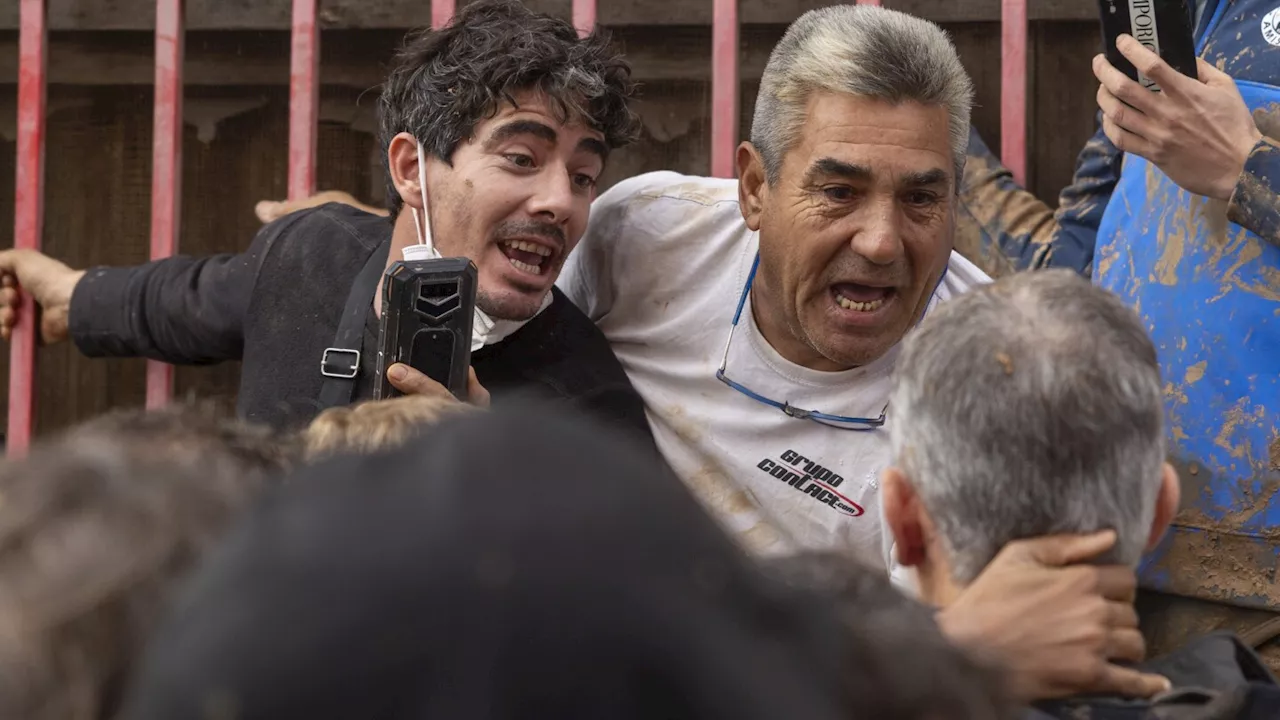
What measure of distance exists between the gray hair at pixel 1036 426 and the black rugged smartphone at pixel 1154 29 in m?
0.80

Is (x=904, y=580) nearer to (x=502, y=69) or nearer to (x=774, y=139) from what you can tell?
(x=774, y=139)

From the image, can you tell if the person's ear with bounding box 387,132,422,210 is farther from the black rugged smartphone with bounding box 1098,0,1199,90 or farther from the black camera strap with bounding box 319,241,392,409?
the black rugged smartphone with bounding box 1098,0,1199,90

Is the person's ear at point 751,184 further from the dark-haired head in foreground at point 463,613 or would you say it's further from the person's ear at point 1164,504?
the dark-haired head in foreground at point 463,613

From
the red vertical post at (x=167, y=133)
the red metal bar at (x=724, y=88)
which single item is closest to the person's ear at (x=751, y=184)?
the red metal bar at (x=724, y=88)

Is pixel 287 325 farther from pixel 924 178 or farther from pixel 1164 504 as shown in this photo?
pixel 1164 504

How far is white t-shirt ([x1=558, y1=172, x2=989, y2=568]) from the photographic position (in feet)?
7.48

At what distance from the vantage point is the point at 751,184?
2.37m

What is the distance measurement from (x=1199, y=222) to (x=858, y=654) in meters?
1.42

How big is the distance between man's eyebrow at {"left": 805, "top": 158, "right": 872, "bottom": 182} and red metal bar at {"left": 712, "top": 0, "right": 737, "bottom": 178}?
307 mm

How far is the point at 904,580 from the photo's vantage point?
5.44 ft

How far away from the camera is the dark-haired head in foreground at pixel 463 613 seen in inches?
23.8

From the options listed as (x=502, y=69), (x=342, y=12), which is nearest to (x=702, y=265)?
(x=502, y=69)

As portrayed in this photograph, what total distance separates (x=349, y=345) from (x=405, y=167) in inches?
13.7

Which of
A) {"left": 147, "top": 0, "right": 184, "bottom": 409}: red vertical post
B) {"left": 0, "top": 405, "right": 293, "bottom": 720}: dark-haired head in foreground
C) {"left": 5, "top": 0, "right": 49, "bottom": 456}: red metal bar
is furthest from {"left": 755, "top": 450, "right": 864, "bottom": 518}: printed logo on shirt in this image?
{"left": 0, "top": 405, "right": 293, "bottom": 720}: dark-haired head in foreground
